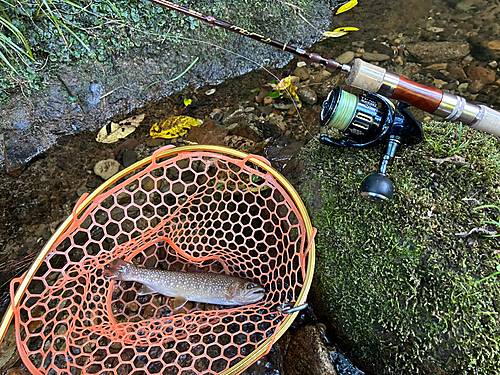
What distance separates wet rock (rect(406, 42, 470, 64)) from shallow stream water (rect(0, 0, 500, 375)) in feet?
0.08

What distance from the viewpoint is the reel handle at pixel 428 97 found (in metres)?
1.88

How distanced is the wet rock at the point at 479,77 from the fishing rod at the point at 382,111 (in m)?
2.66

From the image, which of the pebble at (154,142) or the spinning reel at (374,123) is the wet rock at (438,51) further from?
the pebble at (154,142)

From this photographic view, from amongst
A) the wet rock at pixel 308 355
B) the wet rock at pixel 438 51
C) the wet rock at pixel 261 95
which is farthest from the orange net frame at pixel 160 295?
the wet rock at pixel 438 51

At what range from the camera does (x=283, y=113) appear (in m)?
4.04

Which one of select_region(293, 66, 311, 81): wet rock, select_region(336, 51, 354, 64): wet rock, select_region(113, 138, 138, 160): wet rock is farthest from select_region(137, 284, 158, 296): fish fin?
select_region(336, 51, 354, 64): wet rock

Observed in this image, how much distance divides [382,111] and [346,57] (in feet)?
9.28

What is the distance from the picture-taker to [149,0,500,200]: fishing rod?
6.21 feet

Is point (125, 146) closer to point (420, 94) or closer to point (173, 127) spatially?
point (173, 127)

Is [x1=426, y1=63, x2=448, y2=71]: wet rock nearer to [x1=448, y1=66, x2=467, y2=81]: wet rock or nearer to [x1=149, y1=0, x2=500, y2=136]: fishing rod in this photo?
[x1=448, y1=66, x2=467, y2=81]: wet rock

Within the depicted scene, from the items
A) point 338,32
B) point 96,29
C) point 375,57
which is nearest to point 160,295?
point 96,29

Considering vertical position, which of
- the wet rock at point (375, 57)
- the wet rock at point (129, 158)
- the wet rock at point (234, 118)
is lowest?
the wet rock at point (129, 158)

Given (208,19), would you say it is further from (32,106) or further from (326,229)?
(32,106)

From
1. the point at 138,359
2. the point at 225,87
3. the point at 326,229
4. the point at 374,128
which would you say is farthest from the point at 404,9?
the point at 138,359
